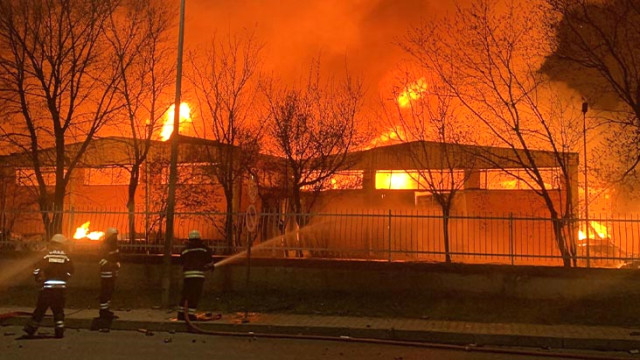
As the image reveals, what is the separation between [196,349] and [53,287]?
2.90m

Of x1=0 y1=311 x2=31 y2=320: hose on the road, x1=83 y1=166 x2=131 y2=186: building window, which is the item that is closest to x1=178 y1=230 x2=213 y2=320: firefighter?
x1=0 y1=311 x2=31 y2=320: hose on the road

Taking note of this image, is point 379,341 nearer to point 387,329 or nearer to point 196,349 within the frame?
point 387,329

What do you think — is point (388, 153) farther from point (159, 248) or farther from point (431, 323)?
point (431, 323)

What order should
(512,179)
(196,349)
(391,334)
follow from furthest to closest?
(512,179) < (391,334) < (196,349)

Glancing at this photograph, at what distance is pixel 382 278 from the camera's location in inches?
499

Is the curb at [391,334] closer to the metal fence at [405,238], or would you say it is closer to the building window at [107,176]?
the metal fence at [405,238]

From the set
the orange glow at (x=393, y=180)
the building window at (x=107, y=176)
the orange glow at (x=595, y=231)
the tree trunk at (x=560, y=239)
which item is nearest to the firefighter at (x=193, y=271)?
the tree trunk at (x=560, y=239)

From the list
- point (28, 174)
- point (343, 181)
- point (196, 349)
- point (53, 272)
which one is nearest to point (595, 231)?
point (196, 349)

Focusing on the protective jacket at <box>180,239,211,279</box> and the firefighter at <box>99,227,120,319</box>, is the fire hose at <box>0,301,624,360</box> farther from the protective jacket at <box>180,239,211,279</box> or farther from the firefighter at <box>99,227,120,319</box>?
the firefighter at <box>99,227,120,319</box>

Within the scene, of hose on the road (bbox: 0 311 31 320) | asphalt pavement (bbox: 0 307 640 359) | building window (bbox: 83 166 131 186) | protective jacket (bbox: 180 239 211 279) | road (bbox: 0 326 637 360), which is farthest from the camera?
building window (bbox: 83 166 131 186)

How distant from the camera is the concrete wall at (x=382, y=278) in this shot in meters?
11.6

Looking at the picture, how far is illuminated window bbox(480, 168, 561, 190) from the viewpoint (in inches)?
625

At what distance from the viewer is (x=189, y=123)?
19.2 m

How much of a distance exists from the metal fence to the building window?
8.22 m
